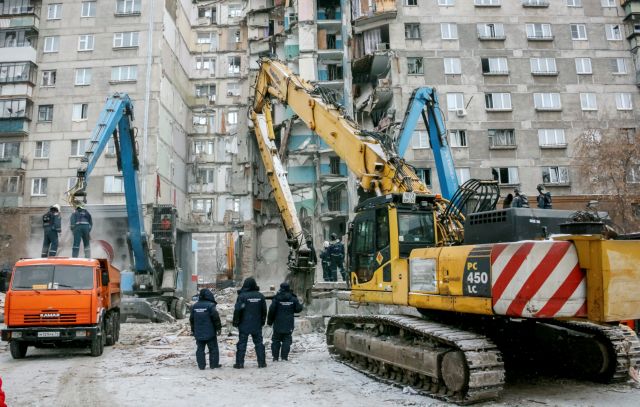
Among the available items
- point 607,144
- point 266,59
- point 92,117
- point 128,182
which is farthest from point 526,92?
point 92,117

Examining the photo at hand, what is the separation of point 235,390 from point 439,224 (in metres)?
4.75

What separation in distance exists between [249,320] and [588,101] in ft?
107

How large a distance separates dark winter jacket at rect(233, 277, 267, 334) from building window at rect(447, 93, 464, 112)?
26791mm

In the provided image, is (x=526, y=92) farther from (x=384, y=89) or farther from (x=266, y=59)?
(x=266, y=59)

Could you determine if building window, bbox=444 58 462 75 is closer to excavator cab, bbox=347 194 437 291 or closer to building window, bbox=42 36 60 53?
excavator cab, bbox=347 194 437 291

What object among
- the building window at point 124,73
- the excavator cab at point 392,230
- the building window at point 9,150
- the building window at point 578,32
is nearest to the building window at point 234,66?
the building window at point 124,73

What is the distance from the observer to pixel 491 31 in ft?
117

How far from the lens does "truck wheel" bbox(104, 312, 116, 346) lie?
14.3 meters

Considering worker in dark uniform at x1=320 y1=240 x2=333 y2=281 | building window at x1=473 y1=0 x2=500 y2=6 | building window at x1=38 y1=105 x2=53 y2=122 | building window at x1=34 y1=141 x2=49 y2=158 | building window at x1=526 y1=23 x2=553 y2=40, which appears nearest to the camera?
worker in dark uniform at x1=320 y1=240 x2=333 y2=281

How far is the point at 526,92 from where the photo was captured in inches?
1379

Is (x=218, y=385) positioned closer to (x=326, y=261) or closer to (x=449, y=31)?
(x=326, y=261)

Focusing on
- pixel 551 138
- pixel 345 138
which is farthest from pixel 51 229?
pixel 551 138

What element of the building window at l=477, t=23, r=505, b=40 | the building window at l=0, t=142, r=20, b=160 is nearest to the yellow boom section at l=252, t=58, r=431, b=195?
the building window at l=477, t=23, r=505, b=40

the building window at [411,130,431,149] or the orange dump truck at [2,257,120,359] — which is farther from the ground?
the building window at [411,130,431,149]
